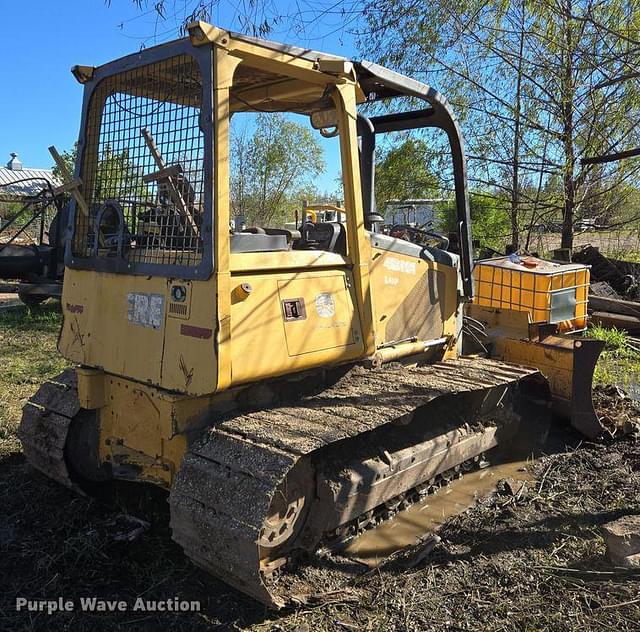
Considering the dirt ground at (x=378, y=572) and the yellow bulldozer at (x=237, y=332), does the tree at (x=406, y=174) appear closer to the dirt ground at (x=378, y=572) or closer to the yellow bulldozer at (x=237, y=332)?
the yellow bulldozer at (x=237, y=332)

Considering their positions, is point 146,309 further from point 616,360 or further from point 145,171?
point 616,360

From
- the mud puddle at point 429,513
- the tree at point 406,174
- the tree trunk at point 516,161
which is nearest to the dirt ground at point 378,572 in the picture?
the mud puddle at point 429,513

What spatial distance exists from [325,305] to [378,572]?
1477 millimetres

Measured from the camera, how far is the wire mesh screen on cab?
3.31 m

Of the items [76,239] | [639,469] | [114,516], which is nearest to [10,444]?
[114,516]

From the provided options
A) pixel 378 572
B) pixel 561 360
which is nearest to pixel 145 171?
pixel 378 572

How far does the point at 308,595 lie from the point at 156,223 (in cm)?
206

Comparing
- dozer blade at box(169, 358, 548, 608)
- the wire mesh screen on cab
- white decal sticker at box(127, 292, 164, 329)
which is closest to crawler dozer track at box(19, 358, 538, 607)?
dozer blade at box(169, 358, 548, 608)

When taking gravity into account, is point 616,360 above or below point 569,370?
below

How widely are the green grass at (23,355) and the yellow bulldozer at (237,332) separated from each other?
178 centimetres

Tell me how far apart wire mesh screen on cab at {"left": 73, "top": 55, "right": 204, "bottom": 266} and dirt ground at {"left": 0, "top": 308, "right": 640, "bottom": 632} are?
166 cm

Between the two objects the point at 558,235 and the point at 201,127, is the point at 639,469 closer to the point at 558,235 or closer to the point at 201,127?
the point at 201,127

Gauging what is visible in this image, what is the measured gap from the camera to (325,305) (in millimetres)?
3637

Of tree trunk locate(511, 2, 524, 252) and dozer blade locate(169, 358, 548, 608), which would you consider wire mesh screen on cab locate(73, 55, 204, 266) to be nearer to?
dozer blade locate(169, 358, 548, 608)
